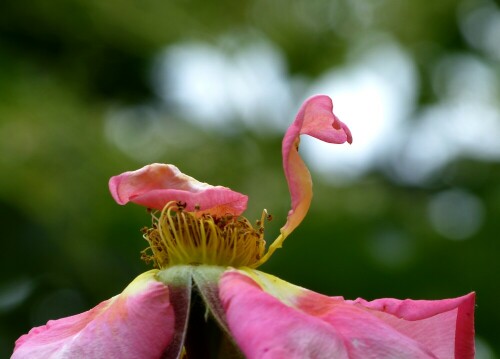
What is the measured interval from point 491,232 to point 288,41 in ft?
7.54

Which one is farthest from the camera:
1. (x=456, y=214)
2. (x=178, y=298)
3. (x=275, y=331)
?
(x=456, y=214)

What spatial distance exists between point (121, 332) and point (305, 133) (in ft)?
0.73

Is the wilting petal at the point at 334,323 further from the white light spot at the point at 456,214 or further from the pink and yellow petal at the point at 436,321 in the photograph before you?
the white light spot at the point at 456,214

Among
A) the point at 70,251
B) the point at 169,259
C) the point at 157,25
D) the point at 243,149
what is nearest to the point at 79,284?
the point at 70,251

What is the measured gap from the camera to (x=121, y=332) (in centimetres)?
77

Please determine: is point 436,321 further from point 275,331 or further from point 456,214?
point 456,214

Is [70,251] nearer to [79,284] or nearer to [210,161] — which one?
[79,284]

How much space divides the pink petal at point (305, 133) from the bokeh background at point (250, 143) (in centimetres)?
234

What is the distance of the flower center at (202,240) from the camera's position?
35.7 inches

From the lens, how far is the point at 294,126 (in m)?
0.83

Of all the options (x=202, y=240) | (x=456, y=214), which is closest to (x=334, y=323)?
(x=202, y=240)

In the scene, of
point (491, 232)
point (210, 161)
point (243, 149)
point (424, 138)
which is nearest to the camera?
point (491, 232)

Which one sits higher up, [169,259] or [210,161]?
[169,259]

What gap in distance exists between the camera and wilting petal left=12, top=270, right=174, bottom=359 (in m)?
0.76
